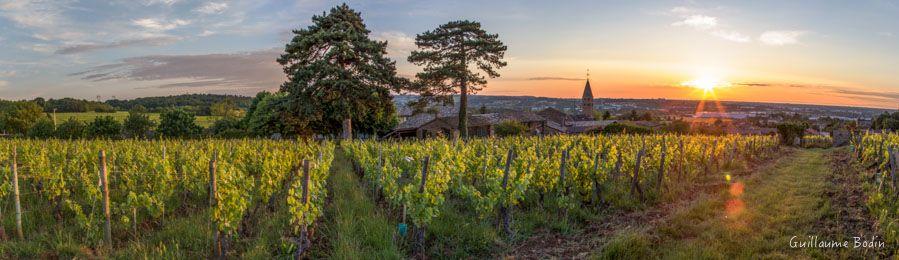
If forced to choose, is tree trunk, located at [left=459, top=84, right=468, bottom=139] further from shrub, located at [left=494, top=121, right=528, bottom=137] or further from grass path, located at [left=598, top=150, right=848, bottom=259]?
grass path, located at [left=598, top=150, right=848, bottom=259]

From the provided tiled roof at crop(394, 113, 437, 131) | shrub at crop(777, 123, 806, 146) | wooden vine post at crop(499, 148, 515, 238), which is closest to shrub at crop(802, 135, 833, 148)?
shrub at crop(777, 123, 806, 146)

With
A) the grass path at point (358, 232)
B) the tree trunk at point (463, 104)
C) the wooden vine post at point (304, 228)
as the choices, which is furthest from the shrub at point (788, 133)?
the wooden vine post at point (304, 228)

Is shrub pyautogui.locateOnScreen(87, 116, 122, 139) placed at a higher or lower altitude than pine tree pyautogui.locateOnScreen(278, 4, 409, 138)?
lower

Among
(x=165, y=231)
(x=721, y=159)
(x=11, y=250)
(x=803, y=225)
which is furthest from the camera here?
(x=721, y=159)

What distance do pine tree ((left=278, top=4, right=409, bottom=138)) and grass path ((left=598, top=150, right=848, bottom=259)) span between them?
63.7 feet

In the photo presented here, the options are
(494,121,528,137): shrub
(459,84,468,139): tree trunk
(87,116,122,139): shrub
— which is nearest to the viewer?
(459,84,468,139): tree trunk

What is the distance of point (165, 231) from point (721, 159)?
766 inches

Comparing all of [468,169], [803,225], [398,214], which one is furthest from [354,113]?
[803,225]

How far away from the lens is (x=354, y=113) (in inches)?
1012

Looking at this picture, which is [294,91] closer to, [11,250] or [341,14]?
[341,14]

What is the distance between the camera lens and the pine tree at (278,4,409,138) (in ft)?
81.4

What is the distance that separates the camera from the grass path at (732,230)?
5.85 meters

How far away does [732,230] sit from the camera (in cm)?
684

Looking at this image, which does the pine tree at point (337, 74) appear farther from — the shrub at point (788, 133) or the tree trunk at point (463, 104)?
the shrub at point (788, 133)
